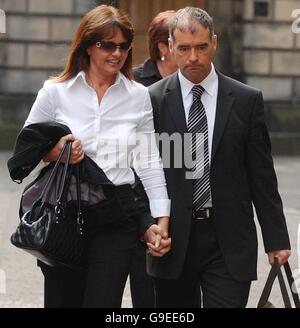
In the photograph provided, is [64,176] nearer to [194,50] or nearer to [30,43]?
[194,50]

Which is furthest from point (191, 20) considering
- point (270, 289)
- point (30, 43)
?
point (30, 43)

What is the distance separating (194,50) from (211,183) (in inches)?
22.4

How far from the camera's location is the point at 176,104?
14.7 ft

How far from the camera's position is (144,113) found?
435 centimetres

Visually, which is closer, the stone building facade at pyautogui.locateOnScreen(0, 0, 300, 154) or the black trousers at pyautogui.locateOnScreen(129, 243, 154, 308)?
the black trousers at pyautogui.locateOnScreen(129, 243, 154, 308)

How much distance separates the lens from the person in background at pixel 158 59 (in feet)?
18.6

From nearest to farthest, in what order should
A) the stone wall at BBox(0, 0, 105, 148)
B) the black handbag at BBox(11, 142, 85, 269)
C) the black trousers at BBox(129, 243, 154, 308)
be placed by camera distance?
the black handbag at BBox(11, 142, 85, 269) → the black trousers at BBox(129, 243, 154, 308) → the stone wall at BBox(0, 0, 105, 148)

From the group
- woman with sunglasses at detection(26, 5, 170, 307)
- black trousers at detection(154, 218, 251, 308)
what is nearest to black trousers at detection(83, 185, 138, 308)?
woman with sunglasses at detection(26, 5, 170, 307)

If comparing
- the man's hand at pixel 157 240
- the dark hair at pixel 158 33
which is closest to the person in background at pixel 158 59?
the dark hair at pixel 158 33

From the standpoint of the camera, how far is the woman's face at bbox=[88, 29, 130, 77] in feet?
13.7

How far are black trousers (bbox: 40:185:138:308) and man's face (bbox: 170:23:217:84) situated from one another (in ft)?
1.96

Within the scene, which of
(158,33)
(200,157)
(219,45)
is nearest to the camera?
(200,157)

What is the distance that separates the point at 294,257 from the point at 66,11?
36.5ft

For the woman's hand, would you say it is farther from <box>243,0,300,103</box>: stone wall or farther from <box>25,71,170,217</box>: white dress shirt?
<box>243,0,300,103</box>: stone wall
